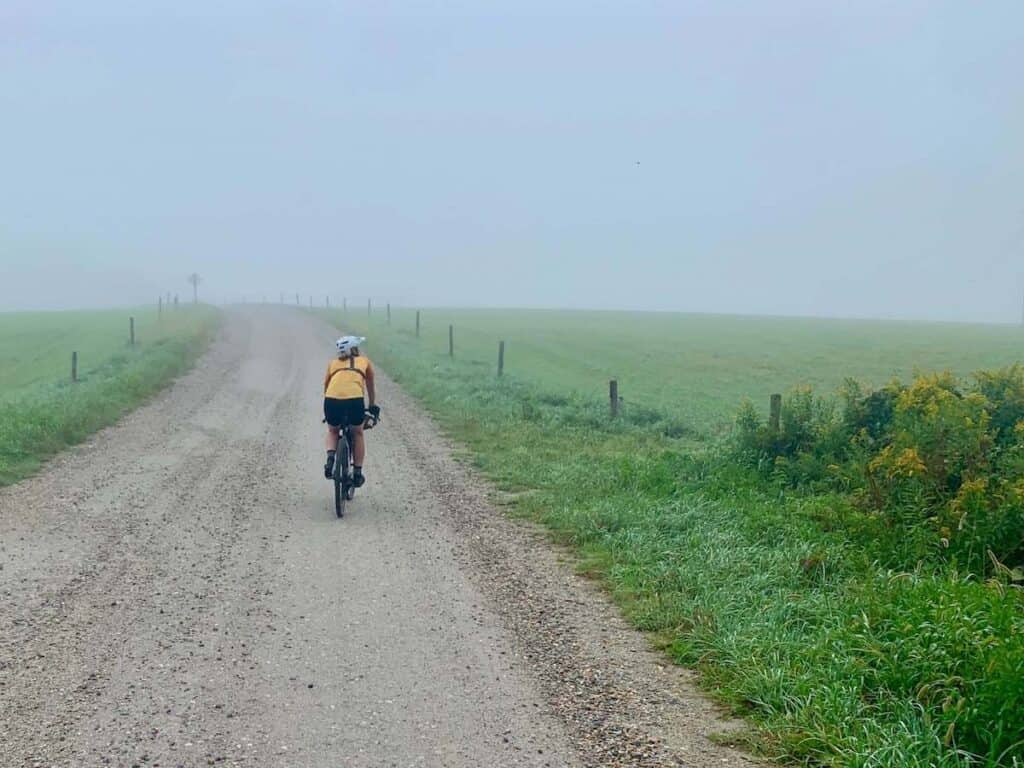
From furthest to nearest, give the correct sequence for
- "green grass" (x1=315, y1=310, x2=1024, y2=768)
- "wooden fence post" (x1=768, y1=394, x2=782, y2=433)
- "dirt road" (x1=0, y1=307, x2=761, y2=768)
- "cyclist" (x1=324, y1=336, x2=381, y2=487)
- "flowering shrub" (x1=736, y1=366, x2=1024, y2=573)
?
"wooden fence post" (x1=768, y1=394, x2=782, y2=433), "cyclist" (x1=324, y1=336, x2=381, y2=487), "flowering shrub" (x1=736, y1=366, x2=1024, y2=573), "dirt road" (x1=0, y1=307, x2=761, y2=768), "green grass" (x1=315, y1=310, x2=1024, y2=768)

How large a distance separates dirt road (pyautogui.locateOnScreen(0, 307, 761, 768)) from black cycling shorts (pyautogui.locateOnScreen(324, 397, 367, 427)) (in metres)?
0.96

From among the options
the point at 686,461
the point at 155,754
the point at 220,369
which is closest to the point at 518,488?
the point at 686,461

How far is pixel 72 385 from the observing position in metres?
21.8

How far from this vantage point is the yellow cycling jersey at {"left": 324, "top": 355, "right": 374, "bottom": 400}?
1054cm

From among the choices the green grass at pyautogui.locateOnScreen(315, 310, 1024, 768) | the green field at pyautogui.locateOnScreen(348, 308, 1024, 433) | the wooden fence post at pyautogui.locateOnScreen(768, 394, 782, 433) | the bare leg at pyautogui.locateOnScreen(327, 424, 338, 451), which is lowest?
the green field at pyautogui.locateOnScreen(348, 308, 1024, 433)

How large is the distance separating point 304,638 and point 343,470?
405cm

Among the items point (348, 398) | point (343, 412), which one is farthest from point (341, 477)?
point (348, 398)

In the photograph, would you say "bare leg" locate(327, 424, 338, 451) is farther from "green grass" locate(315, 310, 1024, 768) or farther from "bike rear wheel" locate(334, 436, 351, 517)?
"green grass" locate(315, 310, 1024, 768)

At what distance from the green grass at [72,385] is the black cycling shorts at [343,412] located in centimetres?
428

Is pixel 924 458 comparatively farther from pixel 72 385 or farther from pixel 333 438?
pixel 72 385

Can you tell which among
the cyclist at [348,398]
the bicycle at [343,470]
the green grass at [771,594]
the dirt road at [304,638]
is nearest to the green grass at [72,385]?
the dirt road at [304,638]

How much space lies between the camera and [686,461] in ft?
38.5

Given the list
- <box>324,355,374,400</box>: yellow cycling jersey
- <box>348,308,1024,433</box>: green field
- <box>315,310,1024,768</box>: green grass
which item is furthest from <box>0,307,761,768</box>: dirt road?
<box>348,308,1024,433</box>: green field

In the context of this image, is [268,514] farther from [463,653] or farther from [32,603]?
[463,653]
